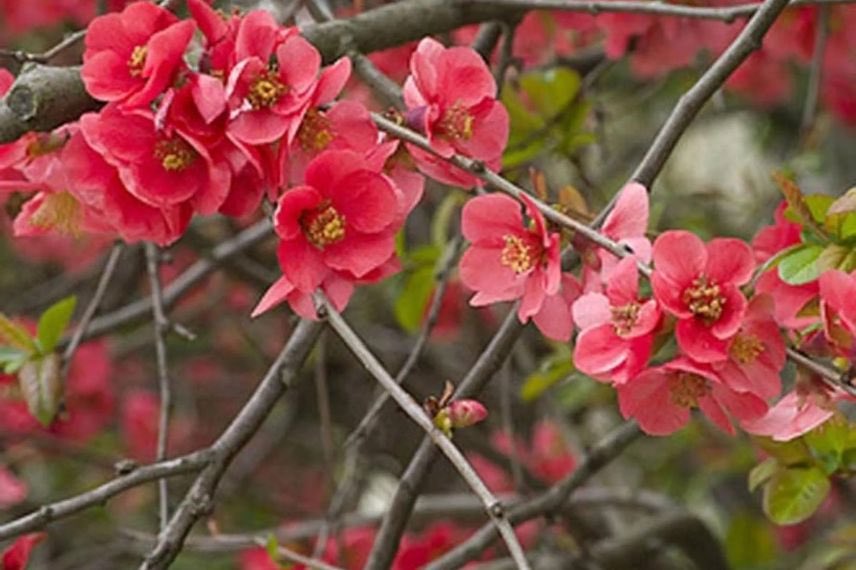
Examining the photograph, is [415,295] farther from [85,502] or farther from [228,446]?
[85,502]

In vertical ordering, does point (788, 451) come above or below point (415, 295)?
above

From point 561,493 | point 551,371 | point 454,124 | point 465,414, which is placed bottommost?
point 561,493

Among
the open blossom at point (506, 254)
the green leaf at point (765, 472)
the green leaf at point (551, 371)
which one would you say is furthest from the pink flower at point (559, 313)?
the green leaf at point (551, 371)

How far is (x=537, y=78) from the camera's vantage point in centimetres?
139

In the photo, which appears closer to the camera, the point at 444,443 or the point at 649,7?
the point at 444,443

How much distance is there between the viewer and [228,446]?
1000 millimetres

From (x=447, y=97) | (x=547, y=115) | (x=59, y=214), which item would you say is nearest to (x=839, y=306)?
(x=447, y=97)

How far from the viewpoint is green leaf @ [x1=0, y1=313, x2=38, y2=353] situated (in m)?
1.19

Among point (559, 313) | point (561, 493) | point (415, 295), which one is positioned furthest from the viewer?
point (415, 295)

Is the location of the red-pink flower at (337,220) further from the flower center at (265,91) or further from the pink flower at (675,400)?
the pink flower at (675,400)

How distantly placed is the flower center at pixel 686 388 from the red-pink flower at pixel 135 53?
35 centimetres

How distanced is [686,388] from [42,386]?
600 millimetres

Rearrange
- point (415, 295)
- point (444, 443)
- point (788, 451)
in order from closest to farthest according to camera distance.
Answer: point (444, 443)
point (788, 451)
point (415, 295)

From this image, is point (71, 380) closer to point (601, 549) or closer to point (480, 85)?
point (601, 549)
